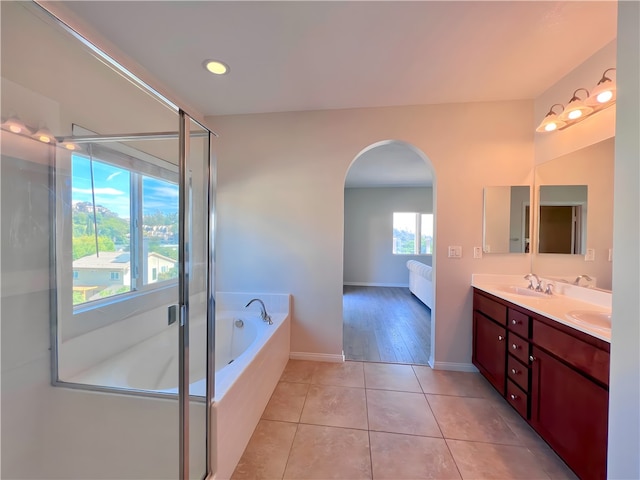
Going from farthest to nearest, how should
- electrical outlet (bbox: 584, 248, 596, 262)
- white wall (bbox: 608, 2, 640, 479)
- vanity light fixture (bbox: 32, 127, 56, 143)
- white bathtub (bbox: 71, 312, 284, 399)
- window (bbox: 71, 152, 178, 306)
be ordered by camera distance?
electrical outlet (bbox: 584, 248, 596, 262) → window (bbox: 71, 152, 178, 306) → white bathtub (bbox: 71, 312, 284, 399) → vanity light fixture (bbox: 32, 127, 56, 143) → white wall (bbox: 608, 2, 640, 479)

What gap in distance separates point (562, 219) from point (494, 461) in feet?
6.34

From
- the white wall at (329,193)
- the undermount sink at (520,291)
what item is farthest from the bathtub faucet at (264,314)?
the undermount sink at (520,291)

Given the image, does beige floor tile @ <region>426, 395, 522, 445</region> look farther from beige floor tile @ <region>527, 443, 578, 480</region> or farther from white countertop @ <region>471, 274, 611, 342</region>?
white countertop @ <region>471, 274, 611, 342</region>

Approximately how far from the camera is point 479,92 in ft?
6.96

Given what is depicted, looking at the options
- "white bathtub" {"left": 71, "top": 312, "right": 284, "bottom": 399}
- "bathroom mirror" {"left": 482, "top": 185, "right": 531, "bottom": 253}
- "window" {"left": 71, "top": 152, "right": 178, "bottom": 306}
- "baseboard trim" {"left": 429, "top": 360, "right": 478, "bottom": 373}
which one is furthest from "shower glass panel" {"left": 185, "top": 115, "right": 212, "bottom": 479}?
"bathroom mirror" {"left": 482, "top": 185, "right": 531, "bottom": 253}

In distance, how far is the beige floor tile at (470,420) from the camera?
5.10 ft

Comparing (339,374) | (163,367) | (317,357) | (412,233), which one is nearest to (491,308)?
(339,374)

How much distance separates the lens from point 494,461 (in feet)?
4.54

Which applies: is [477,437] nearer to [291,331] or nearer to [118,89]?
[291,331]

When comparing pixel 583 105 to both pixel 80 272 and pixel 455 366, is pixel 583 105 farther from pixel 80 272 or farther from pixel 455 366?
pixel 80 272

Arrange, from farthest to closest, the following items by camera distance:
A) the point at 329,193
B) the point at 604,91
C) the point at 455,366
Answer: the point at 329,193 → the point at 455,366 → the point at 604,91

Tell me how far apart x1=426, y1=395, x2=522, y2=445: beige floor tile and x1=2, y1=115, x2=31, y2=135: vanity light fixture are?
291cm

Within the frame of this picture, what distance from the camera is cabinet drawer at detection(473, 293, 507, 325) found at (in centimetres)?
188

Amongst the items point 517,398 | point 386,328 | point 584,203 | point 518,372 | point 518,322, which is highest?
point 584,203
